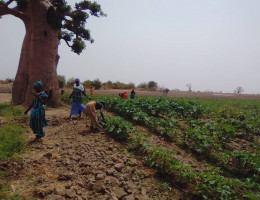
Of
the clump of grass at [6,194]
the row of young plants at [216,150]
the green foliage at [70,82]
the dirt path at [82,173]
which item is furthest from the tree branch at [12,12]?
the green foliage at [70,82]

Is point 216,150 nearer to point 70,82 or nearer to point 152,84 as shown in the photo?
point 70,82

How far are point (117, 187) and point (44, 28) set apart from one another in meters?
9.54

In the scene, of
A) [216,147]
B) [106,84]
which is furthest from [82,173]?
[106,84]

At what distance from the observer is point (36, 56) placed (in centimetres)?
995

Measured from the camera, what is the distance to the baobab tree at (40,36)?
32.6ft

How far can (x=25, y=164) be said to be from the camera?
13.2 ft

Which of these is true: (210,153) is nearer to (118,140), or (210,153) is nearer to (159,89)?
(118,140)

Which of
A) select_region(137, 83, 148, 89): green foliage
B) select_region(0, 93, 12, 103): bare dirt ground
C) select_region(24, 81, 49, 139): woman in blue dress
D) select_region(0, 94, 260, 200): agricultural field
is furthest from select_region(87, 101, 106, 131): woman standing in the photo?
select_region(137, 83, 148, 89): green foliage

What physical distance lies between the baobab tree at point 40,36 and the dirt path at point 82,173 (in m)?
5.56

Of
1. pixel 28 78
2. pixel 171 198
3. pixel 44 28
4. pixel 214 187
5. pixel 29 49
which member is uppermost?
pixel 44 28

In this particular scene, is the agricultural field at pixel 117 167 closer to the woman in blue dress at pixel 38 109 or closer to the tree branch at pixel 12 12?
the woman in blue dress at pixel 38 109

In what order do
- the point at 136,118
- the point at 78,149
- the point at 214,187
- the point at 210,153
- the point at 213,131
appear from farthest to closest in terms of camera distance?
the point at 136,118 → the point at 213,131 → the point at 210,153 → the point at 78,149 → the point at 214,187

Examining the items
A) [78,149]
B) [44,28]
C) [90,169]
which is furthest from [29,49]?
[90,169]

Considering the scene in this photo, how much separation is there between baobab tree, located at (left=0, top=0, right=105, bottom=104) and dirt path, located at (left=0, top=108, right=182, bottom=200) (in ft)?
18.2
